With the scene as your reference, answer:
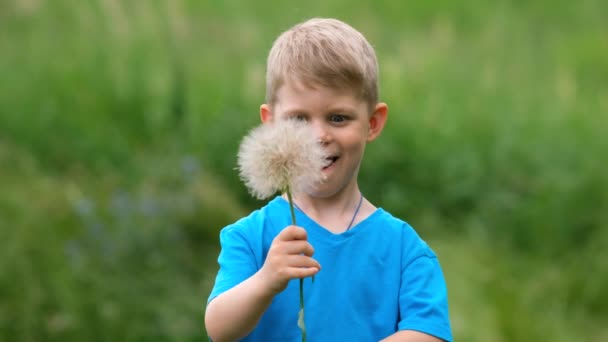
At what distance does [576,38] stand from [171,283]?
417 cm

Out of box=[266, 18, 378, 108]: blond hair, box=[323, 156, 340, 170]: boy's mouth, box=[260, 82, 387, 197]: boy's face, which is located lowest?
box=[323, 156, 340, 170]: boy's mouth

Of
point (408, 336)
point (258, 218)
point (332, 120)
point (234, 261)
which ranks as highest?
point (332, 120)

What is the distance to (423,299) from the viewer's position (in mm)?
2590

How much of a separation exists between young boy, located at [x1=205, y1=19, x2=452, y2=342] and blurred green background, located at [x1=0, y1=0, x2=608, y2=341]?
2457 millimetres

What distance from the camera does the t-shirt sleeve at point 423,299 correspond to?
2582 millimetres

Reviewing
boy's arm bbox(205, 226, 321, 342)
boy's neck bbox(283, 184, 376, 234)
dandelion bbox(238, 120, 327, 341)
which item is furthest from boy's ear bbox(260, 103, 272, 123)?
boy's arm bbox(205, 226, 321, 342)

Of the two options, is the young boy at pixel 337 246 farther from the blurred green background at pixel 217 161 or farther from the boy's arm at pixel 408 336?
the blurred green background at pixel 217 161

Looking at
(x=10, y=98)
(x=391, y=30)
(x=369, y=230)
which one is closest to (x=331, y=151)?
(x=369, y=230)

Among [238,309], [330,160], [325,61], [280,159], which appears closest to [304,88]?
[325,61]

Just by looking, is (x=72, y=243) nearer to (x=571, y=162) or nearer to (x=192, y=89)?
(x=192, y=89)

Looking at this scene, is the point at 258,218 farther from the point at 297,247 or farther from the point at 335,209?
the point at 297,247

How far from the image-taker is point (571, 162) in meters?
6.26

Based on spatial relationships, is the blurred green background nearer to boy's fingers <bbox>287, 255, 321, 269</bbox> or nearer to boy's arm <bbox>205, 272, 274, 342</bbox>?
boy's arm <bbox>205, 272, 274, 342</bbox>

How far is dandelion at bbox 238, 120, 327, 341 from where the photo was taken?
7.64 ft
